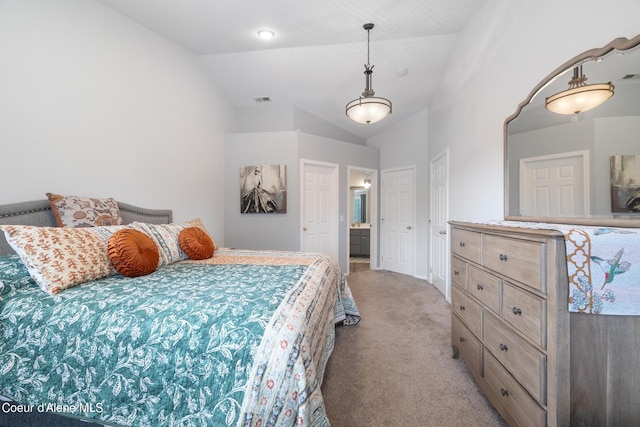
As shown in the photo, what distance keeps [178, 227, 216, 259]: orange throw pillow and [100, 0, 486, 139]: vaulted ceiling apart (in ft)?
7.20

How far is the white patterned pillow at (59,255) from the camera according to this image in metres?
1.35

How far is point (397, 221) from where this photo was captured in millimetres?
4980

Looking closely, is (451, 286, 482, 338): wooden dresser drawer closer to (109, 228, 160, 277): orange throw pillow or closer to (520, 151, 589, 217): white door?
(520, 151, 589, 217): white door

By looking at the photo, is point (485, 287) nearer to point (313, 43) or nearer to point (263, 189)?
point (313, 43)

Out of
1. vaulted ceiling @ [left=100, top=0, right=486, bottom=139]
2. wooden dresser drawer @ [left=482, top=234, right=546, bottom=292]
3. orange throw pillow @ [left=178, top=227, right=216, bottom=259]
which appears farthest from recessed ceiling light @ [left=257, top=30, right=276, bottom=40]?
wooden dresser drawer @ [left=482, top=234, right=546, bottom=292]

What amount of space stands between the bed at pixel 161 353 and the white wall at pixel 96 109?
91 cm

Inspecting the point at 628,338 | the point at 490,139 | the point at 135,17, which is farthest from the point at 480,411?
the point at 135,17

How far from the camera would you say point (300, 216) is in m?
4.15

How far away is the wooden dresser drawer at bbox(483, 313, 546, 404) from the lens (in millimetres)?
1038

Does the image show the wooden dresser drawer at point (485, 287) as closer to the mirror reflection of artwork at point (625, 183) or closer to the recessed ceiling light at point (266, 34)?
the mirror reflection of artwork at point (625, 183)

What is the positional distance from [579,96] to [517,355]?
4.62 ft

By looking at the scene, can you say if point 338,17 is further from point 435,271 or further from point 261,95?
point 435,271

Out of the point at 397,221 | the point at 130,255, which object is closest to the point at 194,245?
the point at 130,255

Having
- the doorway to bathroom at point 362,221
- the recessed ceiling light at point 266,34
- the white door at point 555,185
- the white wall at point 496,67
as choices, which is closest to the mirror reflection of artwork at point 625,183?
the white door at point 555,185
